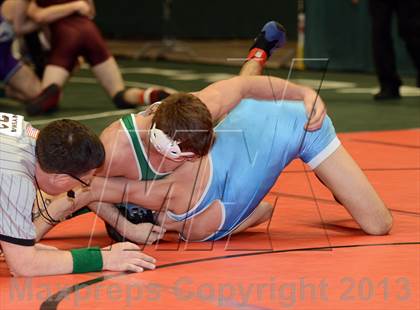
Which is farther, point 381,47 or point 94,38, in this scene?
point 381,47

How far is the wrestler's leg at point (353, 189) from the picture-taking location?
501cm

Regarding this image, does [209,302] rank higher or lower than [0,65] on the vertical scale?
higher

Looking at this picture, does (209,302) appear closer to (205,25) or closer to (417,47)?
(417,47)

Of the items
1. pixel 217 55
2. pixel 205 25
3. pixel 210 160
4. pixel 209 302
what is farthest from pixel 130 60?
pixel 209 302

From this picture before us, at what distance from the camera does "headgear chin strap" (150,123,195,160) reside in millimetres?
4359

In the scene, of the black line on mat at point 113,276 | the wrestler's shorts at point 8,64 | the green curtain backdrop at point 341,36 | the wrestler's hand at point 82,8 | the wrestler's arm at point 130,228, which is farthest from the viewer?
the green curtain backdrop at point 341,36

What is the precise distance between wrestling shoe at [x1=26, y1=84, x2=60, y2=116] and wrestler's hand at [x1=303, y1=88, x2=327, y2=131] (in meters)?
4.46

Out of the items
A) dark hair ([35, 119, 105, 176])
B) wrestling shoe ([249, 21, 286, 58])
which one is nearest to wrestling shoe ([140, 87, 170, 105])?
wrestling shoe ([249, 21, 286, 58])

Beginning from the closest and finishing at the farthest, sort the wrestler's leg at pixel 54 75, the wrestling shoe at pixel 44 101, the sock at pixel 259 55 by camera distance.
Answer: the sock at pixel 259 55 < the wrestling shoe at pixel 44 101 < the wrestler's leg at pixel 54 75

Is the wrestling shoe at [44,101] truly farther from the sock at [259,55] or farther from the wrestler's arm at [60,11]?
the sock at [259,55]

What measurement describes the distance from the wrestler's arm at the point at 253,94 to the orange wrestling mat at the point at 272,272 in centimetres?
54

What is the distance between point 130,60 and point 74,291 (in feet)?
36.3

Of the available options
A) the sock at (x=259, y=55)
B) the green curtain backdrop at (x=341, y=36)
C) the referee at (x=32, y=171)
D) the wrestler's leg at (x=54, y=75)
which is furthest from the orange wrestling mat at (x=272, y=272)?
the green curtain backdrop at (x=341, y=36)

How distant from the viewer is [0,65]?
32.0 feet
